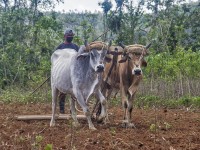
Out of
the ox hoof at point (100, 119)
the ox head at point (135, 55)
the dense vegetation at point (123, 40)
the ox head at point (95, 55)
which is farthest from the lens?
the dense vegetation at point (123, 40)

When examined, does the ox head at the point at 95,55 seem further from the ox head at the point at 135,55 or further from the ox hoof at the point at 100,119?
the ox hoof at the point at 100,119

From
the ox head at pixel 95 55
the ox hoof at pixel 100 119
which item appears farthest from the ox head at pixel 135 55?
the ox hoof at pixel 100 119

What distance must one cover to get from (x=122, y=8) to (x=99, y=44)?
75.8 ft

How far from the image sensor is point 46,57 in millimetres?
20516

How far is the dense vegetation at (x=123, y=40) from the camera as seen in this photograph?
16156mm

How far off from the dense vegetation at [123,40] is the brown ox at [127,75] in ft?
15.9

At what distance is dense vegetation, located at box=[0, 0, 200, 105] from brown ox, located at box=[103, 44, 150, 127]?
484cm

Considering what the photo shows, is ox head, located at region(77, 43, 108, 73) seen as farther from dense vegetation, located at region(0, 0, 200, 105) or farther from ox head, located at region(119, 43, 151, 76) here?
dense vegetation, located at region(0, 0, 200, 105)

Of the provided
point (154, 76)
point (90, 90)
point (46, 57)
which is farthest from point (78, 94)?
point (46, 57)

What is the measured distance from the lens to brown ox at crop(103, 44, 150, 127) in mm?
7457

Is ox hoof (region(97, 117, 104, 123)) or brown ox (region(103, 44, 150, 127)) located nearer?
brown ox (region(103, 44, 150, 127))

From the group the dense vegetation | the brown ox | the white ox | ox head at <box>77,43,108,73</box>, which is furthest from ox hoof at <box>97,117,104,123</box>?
the dense vegetation

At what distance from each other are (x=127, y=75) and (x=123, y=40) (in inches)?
755

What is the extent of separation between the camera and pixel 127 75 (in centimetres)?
798
